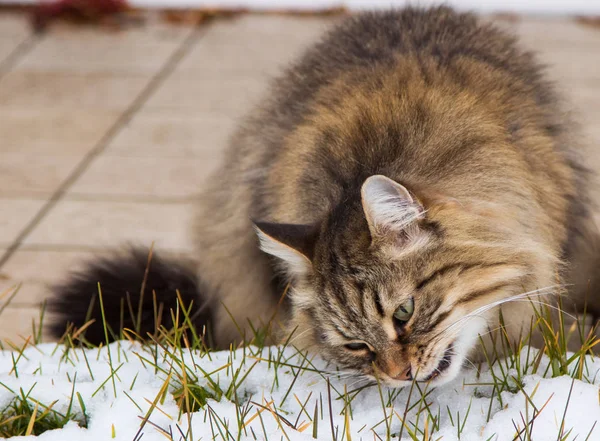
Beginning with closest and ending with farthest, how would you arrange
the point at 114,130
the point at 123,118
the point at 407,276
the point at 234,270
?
the point at 407,276, the point at 234,270, the point at 114,130, the point at 123,118

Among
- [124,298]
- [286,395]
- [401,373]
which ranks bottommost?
[124,298]

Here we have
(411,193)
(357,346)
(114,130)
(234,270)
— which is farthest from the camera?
(114,130)

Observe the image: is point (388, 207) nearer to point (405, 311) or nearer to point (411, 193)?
point (411, 193)

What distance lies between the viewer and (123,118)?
17.9ft

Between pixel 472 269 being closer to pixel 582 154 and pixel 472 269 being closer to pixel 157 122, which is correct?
pixel 582 154

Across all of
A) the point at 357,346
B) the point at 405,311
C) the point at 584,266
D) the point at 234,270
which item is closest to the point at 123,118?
the point at 234,270

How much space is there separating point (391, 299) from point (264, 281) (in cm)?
84

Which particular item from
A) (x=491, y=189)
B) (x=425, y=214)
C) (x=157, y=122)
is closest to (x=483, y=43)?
(x=491, y=189)

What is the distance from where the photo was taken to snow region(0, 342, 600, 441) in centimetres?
242

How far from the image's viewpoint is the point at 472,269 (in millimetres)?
2486

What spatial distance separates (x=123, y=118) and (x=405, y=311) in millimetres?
3370

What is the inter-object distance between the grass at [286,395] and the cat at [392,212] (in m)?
0.09

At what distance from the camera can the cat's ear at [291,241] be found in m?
2.43

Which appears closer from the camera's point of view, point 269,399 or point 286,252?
point 286,252
